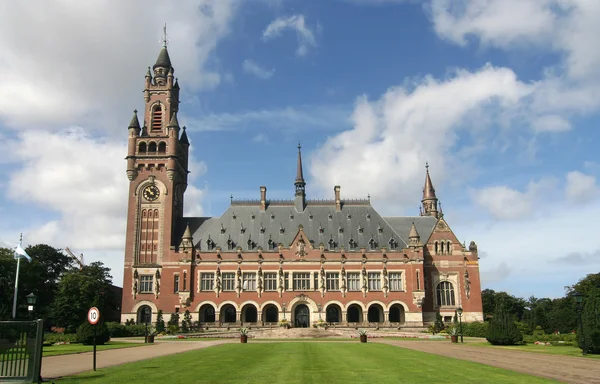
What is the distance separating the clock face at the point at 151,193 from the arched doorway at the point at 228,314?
20.8m

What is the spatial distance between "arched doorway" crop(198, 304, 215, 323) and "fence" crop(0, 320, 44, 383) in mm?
59653

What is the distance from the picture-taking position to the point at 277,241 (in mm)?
81062

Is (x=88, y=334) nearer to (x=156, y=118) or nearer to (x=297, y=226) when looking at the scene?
(x=297, y=226)

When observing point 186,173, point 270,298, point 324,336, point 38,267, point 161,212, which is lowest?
point 324,336

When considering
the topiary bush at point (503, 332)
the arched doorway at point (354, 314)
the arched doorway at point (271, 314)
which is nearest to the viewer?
the topiary bush at point (503, 332)

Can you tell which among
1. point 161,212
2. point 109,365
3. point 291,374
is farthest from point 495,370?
point 161,212

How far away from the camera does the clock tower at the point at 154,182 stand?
78.6 metres

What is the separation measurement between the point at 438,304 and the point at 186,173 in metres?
48.4

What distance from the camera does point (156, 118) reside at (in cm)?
8550

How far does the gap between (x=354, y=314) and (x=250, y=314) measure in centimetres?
1653

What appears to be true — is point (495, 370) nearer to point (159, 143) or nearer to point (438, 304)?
point (438, 304)

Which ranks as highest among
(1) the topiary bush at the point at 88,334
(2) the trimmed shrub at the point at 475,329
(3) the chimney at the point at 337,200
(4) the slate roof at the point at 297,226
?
(3) the chimney at the point at 337,200

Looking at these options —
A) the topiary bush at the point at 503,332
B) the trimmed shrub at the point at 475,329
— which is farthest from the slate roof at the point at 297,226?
the topiary bush at the point at 503,332

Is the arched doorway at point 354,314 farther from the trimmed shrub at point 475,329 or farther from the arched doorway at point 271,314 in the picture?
the trimmed shrub at point 475,329
